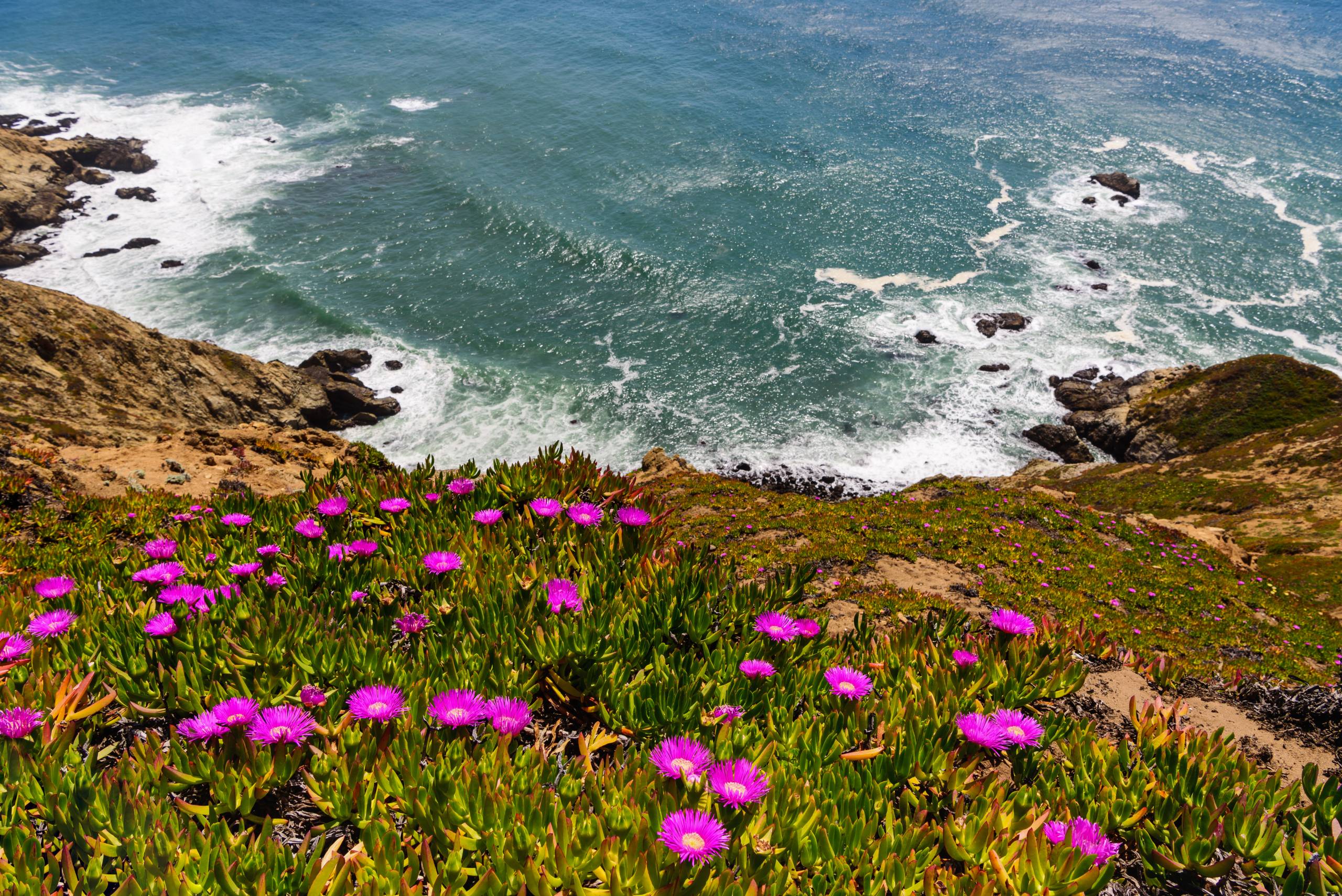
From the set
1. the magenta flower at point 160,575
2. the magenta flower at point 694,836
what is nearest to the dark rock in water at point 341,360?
the magenta flower at point 160,575

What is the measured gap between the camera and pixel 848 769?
3.59 m

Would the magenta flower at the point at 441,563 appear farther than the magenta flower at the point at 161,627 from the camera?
Yes

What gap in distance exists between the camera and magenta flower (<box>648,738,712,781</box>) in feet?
10.7

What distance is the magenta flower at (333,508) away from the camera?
17.8 ft

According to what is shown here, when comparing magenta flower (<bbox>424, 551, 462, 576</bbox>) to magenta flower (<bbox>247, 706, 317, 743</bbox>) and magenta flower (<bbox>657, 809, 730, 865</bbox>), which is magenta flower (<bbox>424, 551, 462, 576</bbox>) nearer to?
magenta flower (<bbox>247, 706, 317, 743</bbox>)

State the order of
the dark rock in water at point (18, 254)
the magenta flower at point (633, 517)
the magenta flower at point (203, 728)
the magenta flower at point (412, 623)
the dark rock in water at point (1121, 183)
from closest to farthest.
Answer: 1. the magenta flower at point (203, 728)
2. the magenta flower at point (412, 623)
3. the magenta flower at point (633, 517)
4. the dark rock in water at point (18, 254)
5. the dark rock in water at point (1121, 183)

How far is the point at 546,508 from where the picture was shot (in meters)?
5.72

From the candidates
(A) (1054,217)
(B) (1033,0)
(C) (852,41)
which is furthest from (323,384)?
(B) (1033,0)

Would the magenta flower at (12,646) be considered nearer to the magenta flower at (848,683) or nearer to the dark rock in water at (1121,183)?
the magenta flower at (848,683)

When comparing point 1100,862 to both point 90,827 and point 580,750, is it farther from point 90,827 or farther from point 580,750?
Result: point 90,827

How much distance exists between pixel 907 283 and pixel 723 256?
35.3 feet

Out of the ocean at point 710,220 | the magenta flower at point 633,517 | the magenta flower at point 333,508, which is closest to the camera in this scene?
the magenta flower at point 333,508

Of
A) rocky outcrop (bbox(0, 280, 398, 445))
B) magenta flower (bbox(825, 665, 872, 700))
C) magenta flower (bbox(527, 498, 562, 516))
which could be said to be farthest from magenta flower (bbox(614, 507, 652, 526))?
rocky outcrop (bbox(0, 280, 398, 445))

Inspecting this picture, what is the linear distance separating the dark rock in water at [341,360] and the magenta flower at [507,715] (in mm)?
34617
